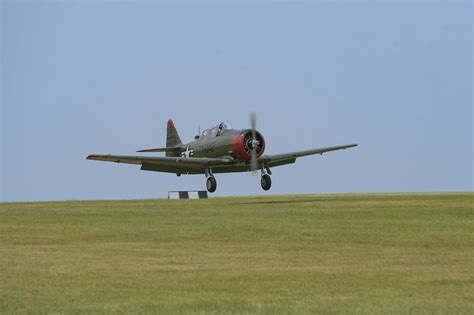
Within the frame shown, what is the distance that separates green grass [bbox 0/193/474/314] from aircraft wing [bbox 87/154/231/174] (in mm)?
10764

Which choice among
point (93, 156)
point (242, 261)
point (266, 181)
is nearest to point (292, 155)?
point (266, 181)

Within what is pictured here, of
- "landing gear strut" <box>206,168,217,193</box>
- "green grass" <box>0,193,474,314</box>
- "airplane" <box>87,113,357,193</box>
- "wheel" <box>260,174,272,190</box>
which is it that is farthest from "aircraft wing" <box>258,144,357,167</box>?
"green grass" <box>0,193,474,314</box>

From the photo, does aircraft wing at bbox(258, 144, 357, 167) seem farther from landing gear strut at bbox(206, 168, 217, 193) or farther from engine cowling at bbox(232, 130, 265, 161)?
landing gear strut at bbox(206, 168, 217, 193)

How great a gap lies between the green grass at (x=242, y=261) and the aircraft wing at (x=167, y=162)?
1076 cm

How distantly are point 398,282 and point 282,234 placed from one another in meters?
8.51

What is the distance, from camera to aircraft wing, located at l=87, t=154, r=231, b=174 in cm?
4406

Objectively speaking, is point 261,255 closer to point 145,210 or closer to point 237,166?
point 145,210

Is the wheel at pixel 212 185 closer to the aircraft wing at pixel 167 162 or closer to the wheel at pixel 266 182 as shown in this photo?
the aircraft wing at pixel 167 162

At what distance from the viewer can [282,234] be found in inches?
1000

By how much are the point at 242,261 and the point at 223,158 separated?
Result: 25445mm

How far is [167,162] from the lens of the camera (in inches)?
1807

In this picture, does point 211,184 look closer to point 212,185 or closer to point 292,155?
point 212,185

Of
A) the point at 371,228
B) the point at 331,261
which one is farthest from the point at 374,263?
the point at 371,228

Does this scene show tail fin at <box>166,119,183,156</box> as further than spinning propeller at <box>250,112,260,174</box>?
Yes
